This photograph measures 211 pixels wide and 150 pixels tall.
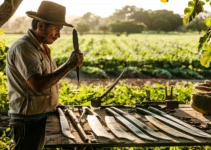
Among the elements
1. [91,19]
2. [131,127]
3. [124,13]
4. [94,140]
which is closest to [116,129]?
[131,127]

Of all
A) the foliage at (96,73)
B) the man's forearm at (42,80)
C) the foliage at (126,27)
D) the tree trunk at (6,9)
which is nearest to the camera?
the man's forearm at (42,80)

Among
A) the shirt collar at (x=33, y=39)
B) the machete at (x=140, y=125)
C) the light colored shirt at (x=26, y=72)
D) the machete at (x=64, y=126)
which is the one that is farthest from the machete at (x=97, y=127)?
the shirt collar at (x=33, y=39)

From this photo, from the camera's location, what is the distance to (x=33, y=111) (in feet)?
10.6

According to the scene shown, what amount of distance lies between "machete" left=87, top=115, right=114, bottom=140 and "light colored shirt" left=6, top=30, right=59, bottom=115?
0.46 meters

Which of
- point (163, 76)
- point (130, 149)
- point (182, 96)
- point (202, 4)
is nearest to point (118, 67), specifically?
point (163, 76)

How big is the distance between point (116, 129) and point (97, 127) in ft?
0.60

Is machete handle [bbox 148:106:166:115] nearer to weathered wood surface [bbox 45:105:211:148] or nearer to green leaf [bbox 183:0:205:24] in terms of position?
weathered wood surface [bbox 45:105:211:148]

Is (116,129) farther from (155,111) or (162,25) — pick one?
(162,25)

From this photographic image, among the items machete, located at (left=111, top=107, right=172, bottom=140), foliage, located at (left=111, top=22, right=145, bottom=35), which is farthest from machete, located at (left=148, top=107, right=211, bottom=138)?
foliage, located at (left=111, top=22, right=145, bottom=35)

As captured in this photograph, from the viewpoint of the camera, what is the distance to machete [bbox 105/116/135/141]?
317 centimetres

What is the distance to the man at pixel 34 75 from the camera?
3.01 meters

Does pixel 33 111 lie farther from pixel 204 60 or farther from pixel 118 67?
pixel 118 67

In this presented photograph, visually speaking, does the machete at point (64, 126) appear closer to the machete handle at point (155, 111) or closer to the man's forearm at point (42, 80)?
the man's forearm at point (42, 80)

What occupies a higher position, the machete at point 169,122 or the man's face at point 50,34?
the man's face at point 50,34
